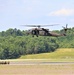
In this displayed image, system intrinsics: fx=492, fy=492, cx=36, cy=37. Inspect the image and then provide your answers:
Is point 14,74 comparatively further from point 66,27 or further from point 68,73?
point 66,27

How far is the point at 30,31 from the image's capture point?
120m

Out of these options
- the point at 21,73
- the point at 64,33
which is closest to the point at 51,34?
the point at 64,33

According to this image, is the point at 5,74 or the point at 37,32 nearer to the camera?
the point at 5,74

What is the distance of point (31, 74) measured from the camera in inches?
3219

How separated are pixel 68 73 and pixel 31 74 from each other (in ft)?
20.6

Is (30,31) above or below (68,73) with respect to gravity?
above

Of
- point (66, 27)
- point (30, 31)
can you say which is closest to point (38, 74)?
point (30, 31)

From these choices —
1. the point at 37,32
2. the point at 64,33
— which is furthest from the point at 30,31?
the point at 64,33

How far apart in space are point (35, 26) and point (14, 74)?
4197 cm

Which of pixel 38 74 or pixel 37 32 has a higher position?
pixel 37 32

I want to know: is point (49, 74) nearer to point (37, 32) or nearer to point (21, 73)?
point (21, 73)

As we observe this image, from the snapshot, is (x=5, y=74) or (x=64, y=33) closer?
(x=5, y=74)

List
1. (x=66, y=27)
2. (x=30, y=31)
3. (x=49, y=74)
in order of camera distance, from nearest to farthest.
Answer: (x=49, y=74) < (x=30, y=31) < (x=66, y=27)


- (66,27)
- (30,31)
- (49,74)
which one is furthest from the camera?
(66,27)
